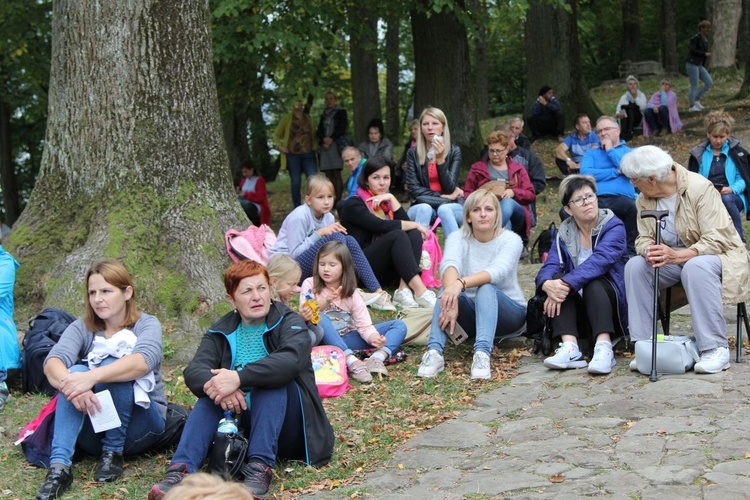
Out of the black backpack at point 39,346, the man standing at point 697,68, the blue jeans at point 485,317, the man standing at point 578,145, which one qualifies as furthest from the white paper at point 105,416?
the man standing at point 697,68

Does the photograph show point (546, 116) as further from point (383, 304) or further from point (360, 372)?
point (360, 372)

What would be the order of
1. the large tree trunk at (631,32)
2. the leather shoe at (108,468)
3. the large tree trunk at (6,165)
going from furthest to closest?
the large tree trunk at (631,32)
the large tree trunk at (6,165)
the leather shoe at (108,468)

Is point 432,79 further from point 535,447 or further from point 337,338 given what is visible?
point 535,447

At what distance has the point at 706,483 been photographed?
4352 millimetres

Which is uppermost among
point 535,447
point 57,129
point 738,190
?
point 57,129

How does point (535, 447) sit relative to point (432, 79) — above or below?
below

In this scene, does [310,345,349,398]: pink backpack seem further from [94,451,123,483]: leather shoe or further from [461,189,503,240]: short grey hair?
[94,451,123,483]: leather shoe

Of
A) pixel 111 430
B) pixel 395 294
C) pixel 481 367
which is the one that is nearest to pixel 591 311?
pixel 481 367

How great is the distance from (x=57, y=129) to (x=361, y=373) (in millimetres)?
3566

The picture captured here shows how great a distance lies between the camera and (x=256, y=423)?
16.5ft

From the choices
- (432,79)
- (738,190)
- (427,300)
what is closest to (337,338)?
(427,300)

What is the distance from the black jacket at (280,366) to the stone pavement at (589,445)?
409 mm

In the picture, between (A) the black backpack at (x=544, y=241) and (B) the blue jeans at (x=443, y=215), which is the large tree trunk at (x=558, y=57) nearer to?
(A) the black backpack at (x=544, y=241)

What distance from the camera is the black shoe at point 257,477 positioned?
15.7ft
